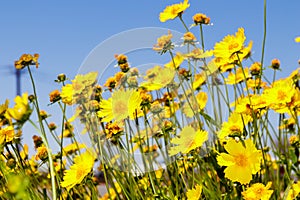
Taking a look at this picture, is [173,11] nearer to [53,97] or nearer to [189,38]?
[189,38]

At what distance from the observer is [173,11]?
1.26 m

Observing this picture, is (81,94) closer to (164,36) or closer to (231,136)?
(164,36)

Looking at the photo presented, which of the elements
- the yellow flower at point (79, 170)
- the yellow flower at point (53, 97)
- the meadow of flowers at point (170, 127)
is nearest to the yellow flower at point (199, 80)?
the meadow of flowers at point (170, 127)

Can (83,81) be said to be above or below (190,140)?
above

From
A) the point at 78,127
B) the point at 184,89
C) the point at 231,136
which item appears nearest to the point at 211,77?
the point at 184,89

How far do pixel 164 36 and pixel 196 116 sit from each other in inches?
8.3

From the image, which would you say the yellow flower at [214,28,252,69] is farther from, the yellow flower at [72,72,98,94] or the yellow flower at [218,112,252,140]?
the yellow flower at [72,72,98,94]

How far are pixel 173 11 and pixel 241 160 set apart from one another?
1.82ft

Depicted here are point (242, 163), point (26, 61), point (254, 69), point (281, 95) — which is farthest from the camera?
point (254, 69)

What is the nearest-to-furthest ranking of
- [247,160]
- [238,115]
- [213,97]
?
[247,160]
[238,115]
[213,97]

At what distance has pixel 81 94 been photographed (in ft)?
3.82

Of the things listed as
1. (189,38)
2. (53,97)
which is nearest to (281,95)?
(189,38)

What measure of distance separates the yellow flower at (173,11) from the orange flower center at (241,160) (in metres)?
0.54

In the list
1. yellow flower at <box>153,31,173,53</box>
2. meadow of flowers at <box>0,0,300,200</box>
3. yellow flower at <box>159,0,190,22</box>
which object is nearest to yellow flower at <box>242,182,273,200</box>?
meadow of flowers at <box>0,0,300,200</box>
